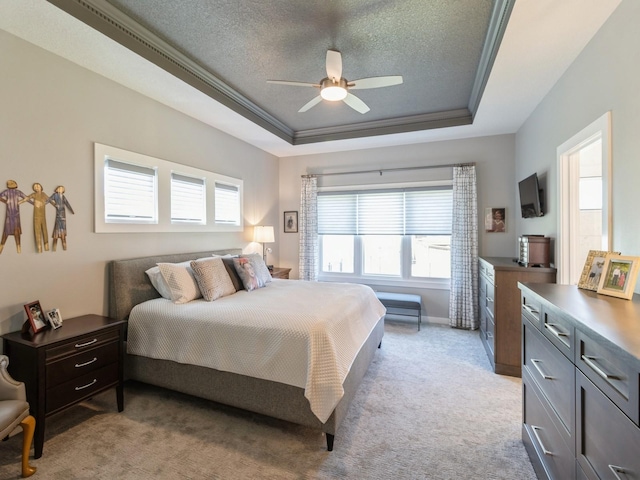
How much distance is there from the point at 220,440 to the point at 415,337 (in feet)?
9.25

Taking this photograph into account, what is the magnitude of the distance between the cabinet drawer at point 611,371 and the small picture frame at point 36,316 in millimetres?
3081

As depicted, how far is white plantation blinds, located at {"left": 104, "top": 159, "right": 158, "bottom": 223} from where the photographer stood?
2795mm

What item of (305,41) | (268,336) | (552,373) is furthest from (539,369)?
(305,41)

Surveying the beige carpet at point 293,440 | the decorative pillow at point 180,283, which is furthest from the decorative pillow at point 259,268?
the beige carpet at point 293,440

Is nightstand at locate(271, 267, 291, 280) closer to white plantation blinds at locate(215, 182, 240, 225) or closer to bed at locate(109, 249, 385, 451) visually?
white plantation blinds at locate(215, 182, 240, 225)

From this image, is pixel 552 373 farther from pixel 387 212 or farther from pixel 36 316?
pixel 387 212

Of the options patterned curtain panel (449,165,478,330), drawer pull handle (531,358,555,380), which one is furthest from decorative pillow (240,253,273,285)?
patterned curtain panel (449,165,478,330)

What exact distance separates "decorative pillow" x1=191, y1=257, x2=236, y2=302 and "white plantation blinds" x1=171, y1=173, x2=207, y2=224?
887mm

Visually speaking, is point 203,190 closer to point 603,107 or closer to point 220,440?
point 220,440

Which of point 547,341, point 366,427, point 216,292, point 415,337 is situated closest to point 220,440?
point 366,427

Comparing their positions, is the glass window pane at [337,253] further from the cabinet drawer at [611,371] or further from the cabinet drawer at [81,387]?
the cabinet drawer at [611,371]

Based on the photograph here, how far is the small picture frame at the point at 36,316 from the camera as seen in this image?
6.65ft

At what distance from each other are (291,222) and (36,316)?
151 inches

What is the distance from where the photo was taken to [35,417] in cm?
186
